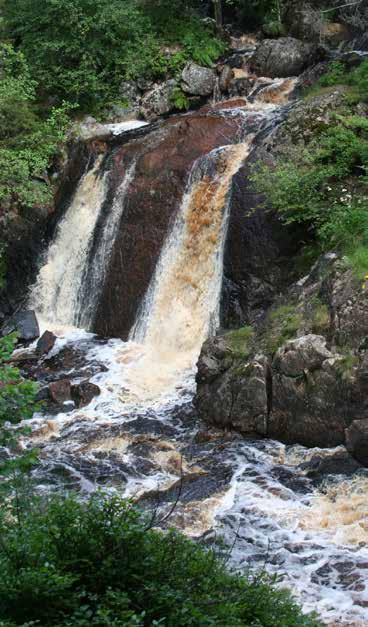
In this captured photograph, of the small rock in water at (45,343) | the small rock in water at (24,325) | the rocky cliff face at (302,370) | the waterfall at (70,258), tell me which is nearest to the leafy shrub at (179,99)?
the waterfall at (70,258)

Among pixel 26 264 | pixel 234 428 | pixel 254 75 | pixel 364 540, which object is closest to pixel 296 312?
pixel 234 428

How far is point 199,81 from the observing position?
2000 cm

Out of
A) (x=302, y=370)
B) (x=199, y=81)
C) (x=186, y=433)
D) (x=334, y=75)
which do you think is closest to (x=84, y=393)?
(x=186, y=433)

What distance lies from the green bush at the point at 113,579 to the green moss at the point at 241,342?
223 inches

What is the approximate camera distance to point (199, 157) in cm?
1499

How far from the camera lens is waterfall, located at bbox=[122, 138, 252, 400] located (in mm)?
13492

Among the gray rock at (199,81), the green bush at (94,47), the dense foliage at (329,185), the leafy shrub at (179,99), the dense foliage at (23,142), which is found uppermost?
the green bush at (94,47)

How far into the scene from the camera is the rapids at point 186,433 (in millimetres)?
8141

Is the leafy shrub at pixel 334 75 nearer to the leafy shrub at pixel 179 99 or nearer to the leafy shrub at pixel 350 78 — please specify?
the leafy shrub at pixel 350 78

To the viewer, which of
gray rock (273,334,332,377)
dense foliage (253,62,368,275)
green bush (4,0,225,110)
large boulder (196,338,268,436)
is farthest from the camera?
green bush (4,0,225,110)

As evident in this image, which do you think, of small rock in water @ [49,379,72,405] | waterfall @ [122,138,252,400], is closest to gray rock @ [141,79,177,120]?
waterfall @ [122,138,252,400]

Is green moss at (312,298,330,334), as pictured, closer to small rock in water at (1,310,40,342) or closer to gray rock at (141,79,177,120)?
small rock in water at (1,310,40,342)

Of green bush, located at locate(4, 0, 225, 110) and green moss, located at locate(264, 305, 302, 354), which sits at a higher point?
green bush, located at locate(4, 0, 225, 110)

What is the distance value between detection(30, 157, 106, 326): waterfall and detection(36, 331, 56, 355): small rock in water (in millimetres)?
1112
